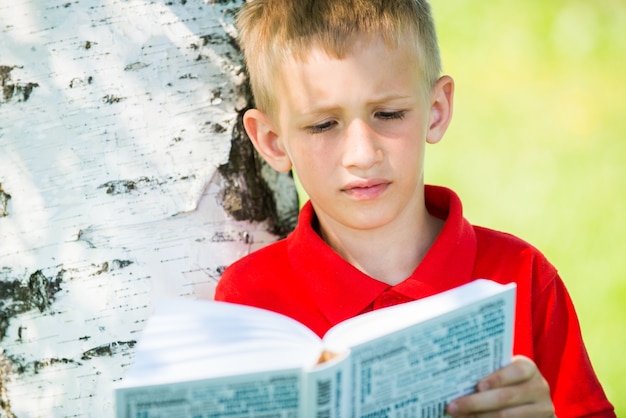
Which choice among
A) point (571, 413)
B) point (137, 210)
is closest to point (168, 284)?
point (137, 210)

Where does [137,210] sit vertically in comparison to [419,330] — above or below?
above

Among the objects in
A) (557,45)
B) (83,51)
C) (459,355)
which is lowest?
(459,355)

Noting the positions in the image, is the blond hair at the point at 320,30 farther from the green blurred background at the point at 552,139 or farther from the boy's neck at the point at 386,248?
the green blurred background at the point at 552,139

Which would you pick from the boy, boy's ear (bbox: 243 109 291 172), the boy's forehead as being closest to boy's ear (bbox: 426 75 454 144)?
the boy

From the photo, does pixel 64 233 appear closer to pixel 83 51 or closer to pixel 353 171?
pixel 83 51

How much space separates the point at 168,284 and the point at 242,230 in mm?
246

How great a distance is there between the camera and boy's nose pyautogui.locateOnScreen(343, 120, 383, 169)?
200 centimetres

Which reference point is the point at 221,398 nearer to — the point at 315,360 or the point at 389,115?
the point at 315,360

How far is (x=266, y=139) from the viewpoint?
7.38 feet

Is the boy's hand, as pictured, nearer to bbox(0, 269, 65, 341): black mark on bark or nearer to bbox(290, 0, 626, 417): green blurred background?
bbox(0, 269, 65, 341): black mark on bark

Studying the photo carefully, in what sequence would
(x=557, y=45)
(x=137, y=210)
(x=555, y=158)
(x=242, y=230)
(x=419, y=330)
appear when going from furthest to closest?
(x=557, y=45), (x=555, y=158), (x=242, y=230), (x=137, y=210), (x=419, y=330)

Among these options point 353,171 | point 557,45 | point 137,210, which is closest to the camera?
point 353,171

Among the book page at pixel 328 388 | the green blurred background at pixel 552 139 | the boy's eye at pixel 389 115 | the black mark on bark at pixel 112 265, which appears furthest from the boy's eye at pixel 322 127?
the green blurred background at pixel 552 139

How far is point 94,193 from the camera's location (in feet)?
7.07
